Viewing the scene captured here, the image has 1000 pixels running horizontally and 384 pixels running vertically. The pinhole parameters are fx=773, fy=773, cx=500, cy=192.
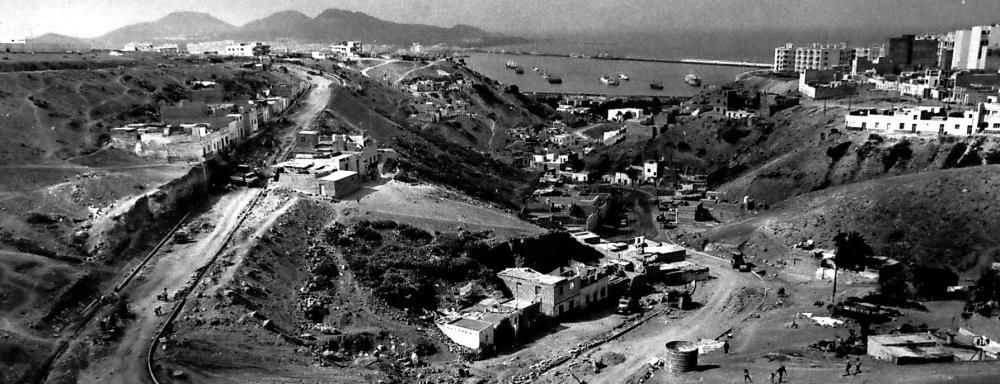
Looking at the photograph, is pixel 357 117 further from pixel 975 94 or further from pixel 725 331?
pixel 975 94

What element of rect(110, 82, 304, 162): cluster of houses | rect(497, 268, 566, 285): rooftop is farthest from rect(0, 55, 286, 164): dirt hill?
rect(497, 268, 566, 285): rooftop

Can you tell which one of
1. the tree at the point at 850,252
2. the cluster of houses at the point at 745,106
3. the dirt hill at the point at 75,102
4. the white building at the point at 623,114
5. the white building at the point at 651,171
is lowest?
the white building at the point at 651,171

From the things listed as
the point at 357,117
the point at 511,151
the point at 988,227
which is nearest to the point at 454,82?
the point at 511,151

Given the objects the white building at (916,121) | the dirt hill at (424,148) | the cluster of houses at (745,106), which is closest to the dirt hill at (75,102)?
the dirt hill at (424,148)

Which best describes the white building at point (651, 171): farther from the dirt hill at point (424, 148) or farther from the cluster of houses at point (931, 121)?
the cluster of houses at point (931, 121)

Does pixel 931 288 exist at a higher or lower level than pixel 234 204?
lower
